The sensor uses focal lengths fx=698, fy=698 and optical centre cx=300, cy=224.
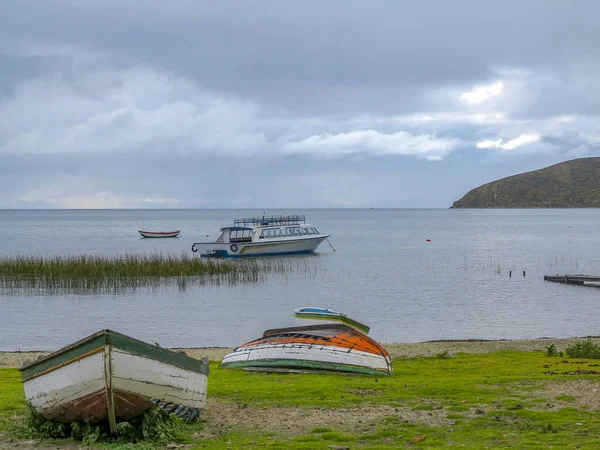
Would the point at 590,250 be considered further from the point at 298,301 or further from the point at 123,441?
the point at 123,441

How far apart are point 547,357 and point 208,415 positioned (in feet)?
39.2

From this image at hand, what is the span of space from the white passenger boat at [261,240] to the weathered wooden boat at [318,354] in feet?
179

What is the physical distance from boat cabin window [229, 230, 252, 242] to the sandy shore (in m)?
48.2

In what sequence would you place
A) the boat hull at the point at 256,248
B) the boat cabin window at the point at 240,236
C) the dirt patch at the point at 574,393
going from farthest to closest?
1. the boat cabin window at the point at 240,236
2. the boat hull at the point at 256,248
3. the dirt patch at the point at 574,393

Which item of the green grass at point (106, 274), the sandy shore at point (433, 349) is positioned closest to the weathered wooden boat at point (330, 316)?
the sandy shore at point (433, 349)

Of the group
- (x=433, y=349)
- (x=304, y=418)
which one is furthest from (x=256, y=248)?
(x=304, y=418)

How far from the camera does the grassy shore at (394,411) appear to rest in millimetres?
10516

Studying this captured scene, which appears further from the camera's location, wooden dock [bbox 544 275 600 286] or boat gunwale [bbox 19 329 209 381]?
wooden dock [bbox 544 275 600 286]

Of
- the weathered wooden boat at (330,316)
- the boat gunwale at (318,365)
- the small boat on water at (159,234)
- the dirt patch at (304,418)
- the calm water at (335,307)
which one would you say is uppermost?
the small boat on water at (159,234)

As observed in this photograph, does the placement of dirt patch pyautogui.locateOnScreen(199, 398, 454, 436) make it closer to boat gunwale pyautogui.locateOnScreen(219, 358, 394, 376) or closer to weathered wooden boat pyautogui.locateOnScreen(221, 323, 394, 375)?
boat gunwale pyautogui.locateOnScreen(219, 358, 394, 376)

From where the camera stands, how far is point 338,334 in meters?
18.2

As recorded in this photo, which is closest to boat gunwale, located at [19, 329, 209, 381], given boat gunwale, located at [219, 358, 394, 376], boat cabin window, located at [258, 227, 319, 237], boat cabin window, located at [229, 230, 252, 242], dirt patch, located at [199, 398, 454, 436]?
dirt patch, located at [199, 398, 454, 436]

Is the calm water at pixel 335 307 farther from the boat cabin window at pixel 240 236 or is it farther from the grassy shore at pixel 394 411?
the boat cabin window at pixel 240 236

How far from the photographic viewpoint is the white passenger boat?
73.2 m
